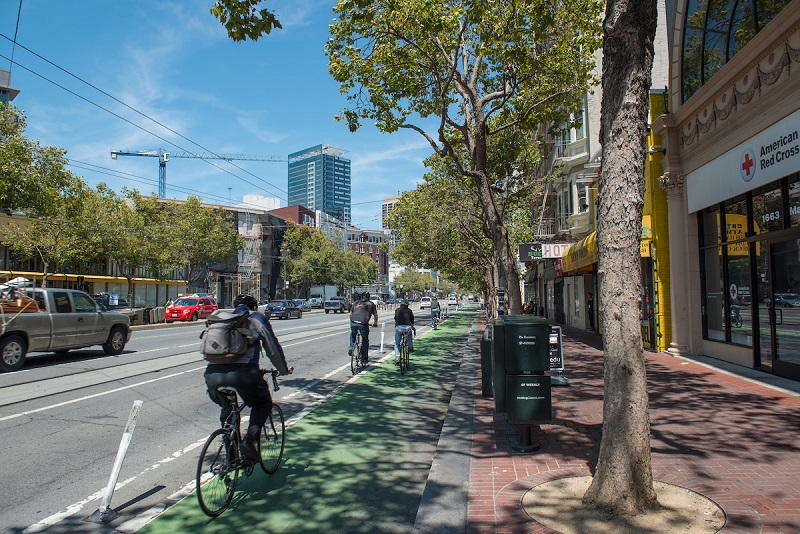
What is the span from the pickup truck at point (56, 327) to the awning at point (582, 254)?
540 inches

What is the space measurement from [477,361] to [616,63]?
10.3m

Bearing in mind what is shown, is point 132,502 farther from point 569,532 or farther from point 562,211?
point 562,211

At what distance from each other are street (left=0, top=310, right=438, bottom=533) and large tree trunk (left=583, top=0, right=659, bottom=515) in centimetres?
386

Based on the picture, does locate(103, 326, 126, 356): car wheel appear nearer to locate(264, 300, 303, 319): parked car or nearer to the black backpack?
the black backpack

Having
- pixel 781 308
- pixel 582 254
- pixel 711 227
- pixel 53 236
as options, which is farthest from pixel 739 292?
pixel 53 236

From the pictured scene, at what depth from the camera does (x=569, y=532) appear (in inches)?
151

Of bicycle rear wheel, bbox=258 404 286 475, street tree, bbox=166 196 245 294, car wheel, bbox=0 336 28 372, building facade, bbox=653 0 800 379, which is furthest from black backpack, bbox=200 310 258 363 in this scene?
street tree, bbox=166 196 245 294

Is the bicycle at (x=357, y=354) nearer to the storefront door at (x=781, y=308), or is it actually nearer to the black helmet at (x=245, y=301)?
the black helmet at (x=245, y=301)

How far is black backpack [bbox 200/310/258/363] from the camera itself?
4.50m

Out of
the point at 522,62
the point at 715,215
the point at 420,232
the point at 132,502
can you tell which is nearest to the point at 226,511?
the point at 132,502

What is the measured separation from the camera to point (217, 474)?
4.44 m

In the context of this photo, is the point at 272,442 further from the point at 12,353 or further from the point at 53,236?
the point at 53,236

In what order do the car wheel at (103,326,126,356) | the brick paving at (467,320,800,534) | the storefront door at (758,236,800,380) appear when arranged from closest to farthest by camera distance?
1. the brick paving at (467,320,800,534)
2. the storefront door at (758,236,800,380)
3. the car wheel at (103,326,126,356)

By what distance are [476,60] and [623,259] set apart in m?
9.85
